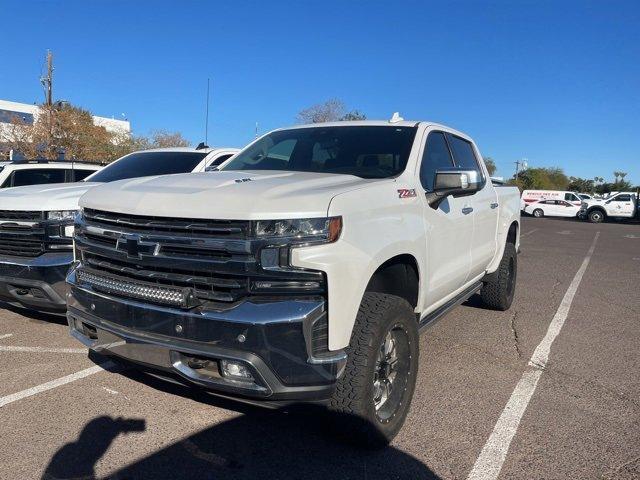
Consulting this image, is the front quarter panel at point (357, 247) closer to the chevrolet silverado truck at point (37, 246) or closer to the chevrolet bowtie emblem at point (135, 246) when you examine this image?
the chevrolet bowtie emblem at point (135, 246)

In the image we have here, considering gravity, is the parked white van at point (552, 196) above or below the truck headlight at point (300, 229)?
above

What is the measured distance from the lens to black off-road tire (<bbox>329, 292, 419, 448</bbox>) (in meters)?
2.72

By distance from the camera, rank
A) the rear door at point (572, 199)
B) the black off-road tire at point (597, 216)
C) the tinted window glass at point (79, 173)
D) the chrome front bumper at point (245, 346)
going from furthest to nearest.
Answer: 1. the rear door at point (572, 199)
2. the black off-road tire at point (597, 216)
3. the tinted window glass at point (79, 173)
4. the chrome front bumper at point (245, 346)

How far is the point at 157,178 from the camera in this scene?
3.49 metres

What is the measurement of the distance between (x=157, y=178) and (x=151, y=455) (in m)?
1.68

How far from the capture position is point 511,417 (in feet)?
11.6

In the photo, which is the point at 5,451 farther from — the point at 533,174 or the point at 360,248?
the point at 533,174

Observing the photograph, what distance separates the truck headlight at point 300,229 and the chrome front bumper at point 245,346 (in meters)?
0.30

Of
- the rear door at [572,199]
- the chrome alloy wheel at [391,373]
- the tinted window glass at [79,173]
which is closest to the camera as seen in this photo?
the chrome alloy wheel at [391,373]

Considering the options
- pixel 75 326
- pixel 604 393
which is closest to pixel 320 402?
pixel 75 326

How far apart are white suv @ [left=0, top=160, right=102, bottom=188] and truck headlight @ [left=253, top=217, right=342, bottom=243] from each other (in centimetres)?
639

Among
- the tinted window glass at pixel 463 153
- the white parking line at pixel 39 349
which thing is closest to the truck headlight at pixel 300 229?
the tinted window glass at pixel 463 153

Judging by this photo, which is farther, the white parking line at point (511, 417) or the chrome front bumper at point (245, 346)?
the white parking line at point (511, 417)

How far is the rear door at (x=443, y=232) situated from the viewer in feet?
12.1
